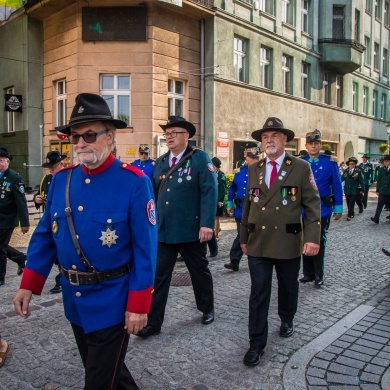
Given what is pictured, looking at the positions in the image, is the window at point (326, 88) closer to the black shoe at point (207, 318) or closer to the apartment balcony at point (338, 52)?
the apartment balcony at point (338, 52)

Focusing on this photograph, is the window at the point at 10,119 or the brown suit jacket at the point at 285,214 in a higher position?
the window at the point at 10,119

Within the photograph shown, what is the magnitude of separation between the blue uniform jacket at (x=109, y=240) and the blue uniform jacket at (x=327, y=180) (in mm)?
4475

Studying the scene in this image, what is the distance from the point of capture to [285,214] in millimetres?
4168

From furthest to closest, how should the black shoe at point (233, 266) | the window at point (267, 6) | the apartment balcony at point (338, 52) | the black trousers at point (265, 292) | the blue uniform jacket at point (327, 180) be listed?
1. the apartment balcony at point (338, 52)
2. the window at point (267, 6)
3. the black shoe at point (233, 266)
4. the blue uniform jacket at point (327, 180)
5. the black trousers at point (265, 292)

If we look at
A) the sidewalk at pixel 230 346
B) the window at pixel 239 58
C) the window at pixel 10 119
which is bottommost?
the sidewalk at pixel 230 346

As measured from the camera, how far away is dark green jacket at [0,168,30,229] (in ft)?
21.9

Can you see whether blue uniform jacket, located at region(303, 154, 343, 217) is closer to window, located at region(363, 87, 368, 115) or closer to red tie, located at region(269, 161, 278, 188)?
red tie, located at region(269, 161, 278, 188)

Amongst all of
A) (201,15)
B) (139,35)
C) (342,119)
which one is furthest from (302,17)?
(139,35)

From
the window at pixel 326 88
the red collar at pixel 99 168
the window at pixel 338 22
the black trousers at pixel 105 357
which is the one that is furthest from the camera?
the window at pixel 326 88

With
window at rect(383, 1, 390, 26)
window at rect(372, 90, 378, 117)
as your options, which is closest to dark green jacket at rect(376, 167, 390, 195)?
window at rect(372, 90, 378, 117)

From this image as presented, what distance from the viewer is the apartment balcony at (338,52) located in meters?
26.3

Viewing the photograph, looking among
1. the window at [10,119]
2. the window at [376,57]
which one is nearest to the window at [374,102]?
the window at [376,57]

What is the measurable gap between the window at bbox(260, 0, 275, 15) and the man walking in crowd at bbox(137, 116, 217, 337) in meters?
18.9

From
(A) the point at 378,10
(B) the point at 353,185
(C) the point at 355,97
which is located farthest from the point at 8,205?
(A) the point at 378,10
